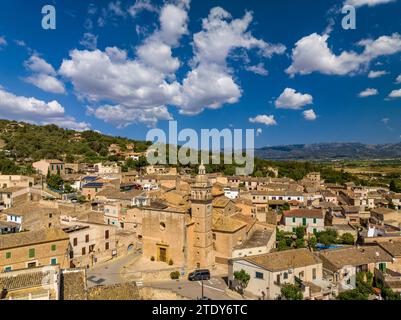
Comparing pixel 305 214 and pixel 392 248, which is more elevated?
pixel 305 214

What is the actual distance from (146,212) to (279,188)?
39143 millimetres

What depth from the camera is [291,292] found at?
69.8ft

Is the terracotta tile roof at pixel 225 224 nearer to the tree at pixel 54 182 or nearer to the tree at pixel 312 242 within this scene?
the tree at pixel 312 242

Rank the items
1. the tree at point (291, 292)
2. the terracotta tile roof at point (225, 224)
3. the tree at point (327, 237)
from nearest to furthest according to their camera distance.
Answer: the tree at point (291, 292), the terracotta tile roof at point (225, 224), the tree at point (327, 237)

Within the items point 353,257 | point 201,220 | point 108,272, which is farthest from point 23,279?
point 353,257

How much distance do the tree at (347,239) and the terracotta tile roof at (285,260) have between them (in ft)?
45.3

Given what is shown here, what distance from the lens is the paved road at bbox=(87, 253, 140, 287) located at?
86.0ft

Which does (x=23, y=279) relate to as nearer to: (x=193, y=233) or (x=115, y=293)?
(x=115, y=293)

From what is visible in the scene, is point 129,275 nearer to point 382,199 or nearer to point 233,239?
point 233,239

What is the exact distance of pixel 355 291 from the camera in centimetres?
2330

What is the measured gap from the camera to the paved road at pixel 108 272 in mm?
26219

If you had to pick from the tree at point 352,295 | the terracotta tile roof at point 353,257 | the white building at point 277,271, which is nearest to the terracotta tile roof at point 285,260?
the white building at point 277,271

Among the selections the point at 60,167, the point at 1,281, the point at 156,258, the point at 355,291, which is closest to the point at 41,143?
the point at 60,167

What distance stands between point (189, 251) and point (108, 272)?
769cm
